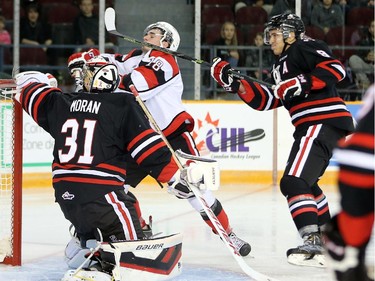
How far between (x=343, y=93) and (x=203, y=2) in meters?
1.36

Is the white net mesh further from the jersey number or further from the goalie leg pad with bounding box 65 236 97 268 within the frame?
the jersey number

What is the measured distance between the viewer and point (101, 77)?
3889mm

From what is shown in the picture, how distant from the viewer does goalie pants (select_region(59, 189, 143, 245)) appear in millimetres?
3779

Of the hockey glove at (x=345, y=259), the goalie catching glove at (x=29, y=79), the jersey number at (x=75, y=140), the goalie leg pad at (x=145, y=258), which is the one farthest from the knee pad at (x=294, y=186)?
the hockey glove at (x=345, y=259)

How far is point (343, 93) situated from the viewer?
26.4 feet

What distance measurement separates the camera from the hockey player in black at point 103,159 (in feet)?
12.4

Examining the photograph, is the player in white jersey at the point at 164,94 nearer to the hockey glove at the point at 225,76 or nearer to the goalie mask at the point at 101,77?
the hockey glove at the point at 225,76

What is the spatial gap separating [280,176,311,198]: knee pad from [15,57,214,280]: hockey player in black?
0.69 metres

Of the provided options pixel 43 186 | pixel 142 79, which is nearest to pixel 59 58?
pixel 43 186

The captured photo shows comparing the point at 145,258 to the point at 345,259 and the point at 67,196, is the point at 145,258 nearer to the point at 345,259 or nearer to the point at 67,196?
the point at 67,196

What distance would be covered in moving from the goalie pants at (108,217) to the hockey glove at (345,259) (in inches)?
78.2

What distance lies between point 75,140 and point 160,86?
0.97 metres

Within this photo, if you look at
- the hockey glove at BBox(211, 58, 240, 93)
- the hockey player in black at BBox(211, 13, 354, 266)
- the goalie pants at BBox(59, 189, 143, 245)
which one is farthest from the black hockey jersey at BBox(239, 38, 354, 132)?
the goalie pants at BBox(59, 189, 143, 245)

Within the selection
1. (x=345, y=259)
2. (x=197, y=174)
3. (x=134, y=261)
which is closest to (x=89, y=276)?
(x=134, y=261)
